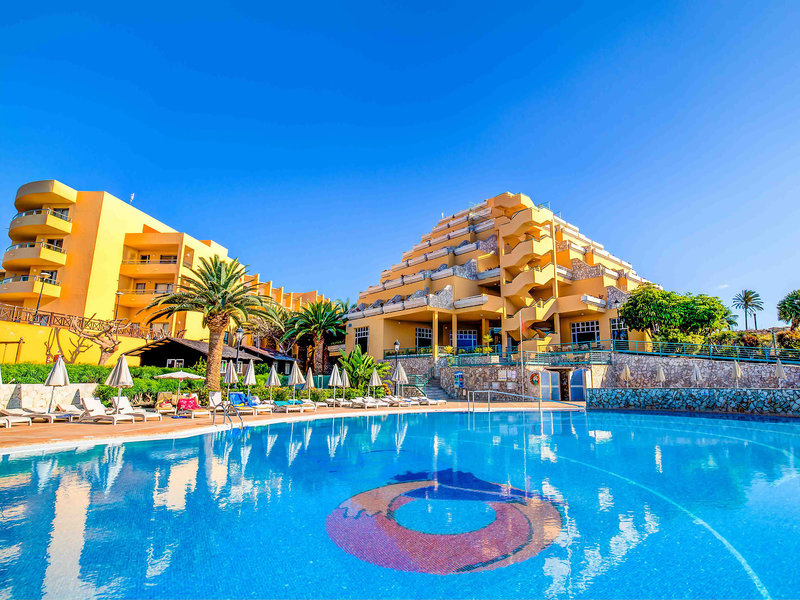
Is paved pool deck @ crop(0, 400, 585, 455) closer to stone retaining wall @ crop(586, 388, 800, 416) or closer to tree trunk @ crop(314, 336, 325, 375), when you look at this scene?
stone retaining wall @ crop(586, 388, 800, 416)

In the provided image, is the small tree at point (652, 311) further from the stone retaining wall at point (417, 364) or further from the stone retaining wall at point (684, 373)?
the stone retaining wall at point (417, 364)

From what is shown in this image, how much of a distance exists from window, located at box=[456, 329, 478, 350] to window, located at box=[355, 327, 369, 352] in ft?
27.6

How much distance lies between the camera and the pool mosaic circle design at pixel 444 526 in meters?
5.08

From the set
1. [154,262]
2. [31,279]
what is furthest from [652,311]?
[31,279]

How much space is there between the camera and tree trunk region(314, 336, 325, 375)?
40531 millimetres

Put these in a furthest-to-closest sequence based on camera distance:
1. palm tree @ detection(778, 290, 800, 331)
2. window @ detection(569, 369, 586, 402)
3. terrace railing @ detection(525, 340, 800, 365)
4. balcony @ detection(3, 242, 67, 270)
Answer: palm tree @ detection(778, 290, 800, 331), balcony @ detection(3, 242, 67, 270), window @ detection(569, 369, 586, 402), terrace railing @ detection(525, 340, 800, 365)

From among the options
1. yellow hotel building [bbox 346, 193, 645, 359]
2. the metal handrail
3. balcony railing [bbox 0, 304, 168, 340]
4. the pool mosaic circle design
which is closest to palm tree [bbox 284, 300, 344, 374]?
yellow hotel building [bbox 346, 193, 645, 359]

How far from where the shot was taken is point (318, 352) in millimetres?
41531

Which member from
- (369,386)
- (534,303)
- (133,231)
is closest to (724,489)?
(369,386)

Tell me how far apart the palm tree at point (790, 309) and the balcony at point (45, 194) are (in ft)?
225

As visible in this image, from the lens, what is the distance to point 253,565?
15.9 feet

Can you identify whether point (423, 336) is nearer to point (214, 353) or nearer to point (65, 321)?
point (214, 353)

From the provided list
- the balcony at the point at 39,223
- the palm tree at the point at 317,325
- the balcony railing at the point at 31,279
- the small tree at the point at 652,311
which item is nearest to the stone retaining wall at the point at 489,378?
the small tree at the point at 652,311

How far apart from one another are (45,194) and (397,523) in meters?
37.4
